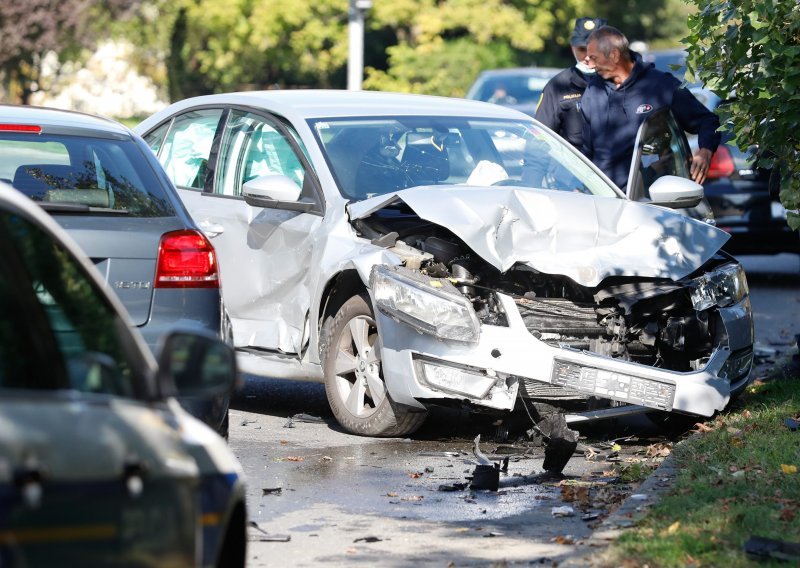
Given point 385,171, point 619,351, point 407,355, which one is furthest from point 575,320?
point 385,171

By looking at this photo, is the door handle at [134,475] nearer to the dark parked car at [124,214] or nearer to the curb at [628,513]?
the curb at [628,513]

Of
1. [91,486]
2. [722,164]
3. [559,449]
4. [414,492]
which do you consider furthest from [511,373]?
[722,164]

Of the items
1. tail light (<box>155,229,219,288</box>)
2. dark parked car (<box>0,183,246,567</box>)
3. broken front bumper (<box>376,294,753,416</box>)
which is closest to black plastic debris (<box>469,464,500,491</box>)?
broken front bumper (<box>376,294,753,416</box>)

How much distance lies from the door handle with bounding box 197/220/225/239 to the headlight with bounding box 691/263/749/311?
2682 millimetres

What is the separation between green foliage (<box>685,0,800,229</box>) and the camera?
7359 mm

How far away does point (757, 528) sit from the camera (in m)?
5.44

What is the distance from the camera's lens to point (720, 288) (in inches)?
314

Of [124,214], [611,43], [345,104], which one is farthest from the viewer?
[611,43]

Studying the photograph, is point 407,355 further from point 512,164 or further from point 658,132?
point 658,132

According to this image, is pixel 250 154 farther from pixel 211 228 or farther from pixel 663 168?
pixel 663 168

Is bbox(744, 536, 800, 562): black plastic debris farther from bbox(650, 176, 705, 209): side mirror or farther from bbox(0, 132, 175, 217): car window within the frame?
bbox(650, 176, 705, 209): side mirror

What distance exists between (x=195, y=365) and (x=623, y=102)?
7.09m

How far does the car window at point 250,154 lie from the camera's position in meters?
8.79

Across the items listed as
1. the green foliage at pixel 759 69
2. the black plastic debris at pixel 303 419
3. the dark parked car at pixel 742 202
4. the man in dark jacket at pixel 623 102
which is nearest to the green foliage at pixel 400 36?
the dark parked car at pixel 742 202
